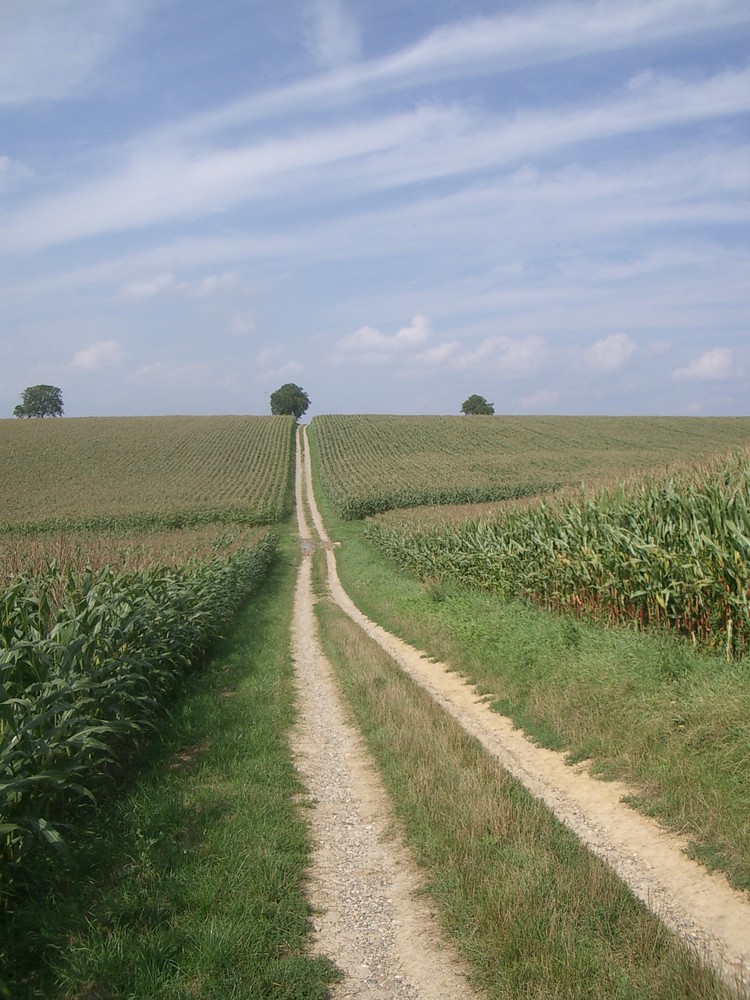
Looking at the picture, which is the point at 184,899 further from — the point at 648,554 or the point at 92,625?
the point at 648,554

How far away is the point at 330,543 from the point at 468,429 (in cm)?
4529

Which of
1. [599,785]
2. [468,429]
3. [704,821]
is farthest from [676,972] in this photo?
[468,429]

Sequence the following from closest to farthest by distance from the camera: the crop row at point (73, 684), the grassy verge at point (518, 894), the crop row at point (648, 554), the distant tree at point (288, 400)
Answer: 1. the grassy verge at point (518, 894)
2. the crop row at point (73, 684)
3. the crop row at point (648, 554)
4. the distant tree at point (288, 400)

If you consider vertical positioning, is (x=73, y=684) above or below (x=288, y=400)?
below

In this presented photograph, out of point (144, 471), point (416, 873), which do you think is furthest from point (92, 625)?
point (144, 471)

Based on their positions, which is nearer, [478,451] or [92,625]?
[92,625]

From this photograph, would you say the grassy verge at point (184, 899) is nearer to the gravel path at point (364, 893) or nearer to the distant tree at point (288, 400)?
the gravel path at point (364, 893)

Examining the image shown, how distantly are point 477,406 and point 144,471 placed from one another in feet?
262

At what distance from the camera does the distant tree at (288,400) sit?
12694cm

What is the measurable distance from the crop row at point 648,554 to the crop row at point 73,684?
6.47 meters

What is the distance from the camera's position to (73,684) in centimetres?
578

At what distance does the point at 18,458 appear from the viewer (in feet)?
216

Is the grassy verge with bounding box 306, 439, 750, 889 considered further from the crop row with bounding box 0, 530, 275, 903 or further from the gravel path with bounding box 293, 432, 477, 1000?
the crop row with bounding box 0, 530, 275, 903

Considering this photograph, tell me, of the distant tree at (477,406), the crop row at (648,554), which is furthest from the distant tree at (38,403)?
the crop row at (648,554)
